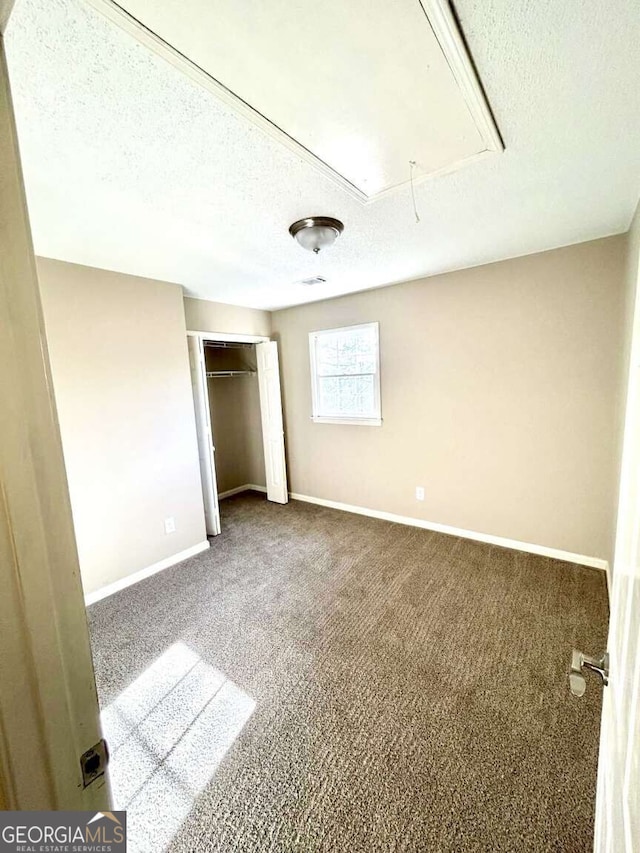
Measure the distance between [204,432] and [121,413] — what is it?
876 millimetres

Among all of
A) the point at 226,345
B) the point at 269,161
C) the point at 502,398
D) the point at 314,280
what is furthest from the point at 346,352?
the point at 269,161

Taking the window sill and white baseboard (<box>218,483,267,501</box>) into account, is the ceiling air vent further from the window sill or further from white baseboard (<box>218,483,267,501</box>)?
white baseboard (<box>218,483,267,501</box>)

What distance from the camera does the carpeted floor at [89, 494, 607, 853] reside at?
121 cm

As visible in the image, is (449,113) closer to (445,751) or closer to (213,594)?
(445,751)

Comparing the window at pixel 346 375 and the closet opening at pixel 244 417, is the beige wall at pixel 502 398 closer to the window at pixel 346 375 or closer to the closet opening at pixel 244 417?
the window at pixel 346 375

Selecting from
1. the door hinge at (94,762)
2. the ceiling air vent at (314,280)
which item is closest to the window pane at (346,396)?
the ceiling air vent at (314,280)

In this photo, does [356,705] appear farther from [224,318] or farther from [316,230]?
[224,318]

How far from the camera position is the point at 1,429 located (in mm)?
436

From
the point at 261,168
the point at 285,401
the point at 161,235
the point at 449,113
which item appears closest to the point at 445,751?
the point at 449,113

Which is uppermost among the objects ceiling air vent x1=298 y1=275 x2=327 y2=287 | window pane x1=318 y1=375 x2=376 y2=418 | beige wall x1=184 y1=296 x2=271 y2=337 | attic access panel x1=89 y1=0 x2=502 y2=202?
ceiling air vent x1=298 y1=275 x2=327 y2=287

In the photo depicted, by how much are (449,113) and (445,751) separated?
245 cm

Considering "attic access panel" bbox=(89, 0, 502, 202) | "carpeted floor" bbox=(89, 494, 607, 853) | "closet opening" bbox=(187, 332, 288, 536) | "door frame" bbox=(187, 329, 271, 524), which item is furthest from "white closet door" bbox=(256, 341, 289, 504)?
"attic access panel" bbox=(89, 0, 502, 202)

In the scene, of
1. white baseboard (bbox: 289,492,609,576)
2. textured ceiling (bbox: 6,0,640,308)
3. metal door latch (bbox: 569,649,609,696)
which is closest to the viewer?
metal door latch (bbox: 569,649,609,696)

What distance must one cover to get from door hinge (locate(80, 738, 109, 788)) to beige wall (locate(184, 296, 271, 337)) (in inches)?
131
